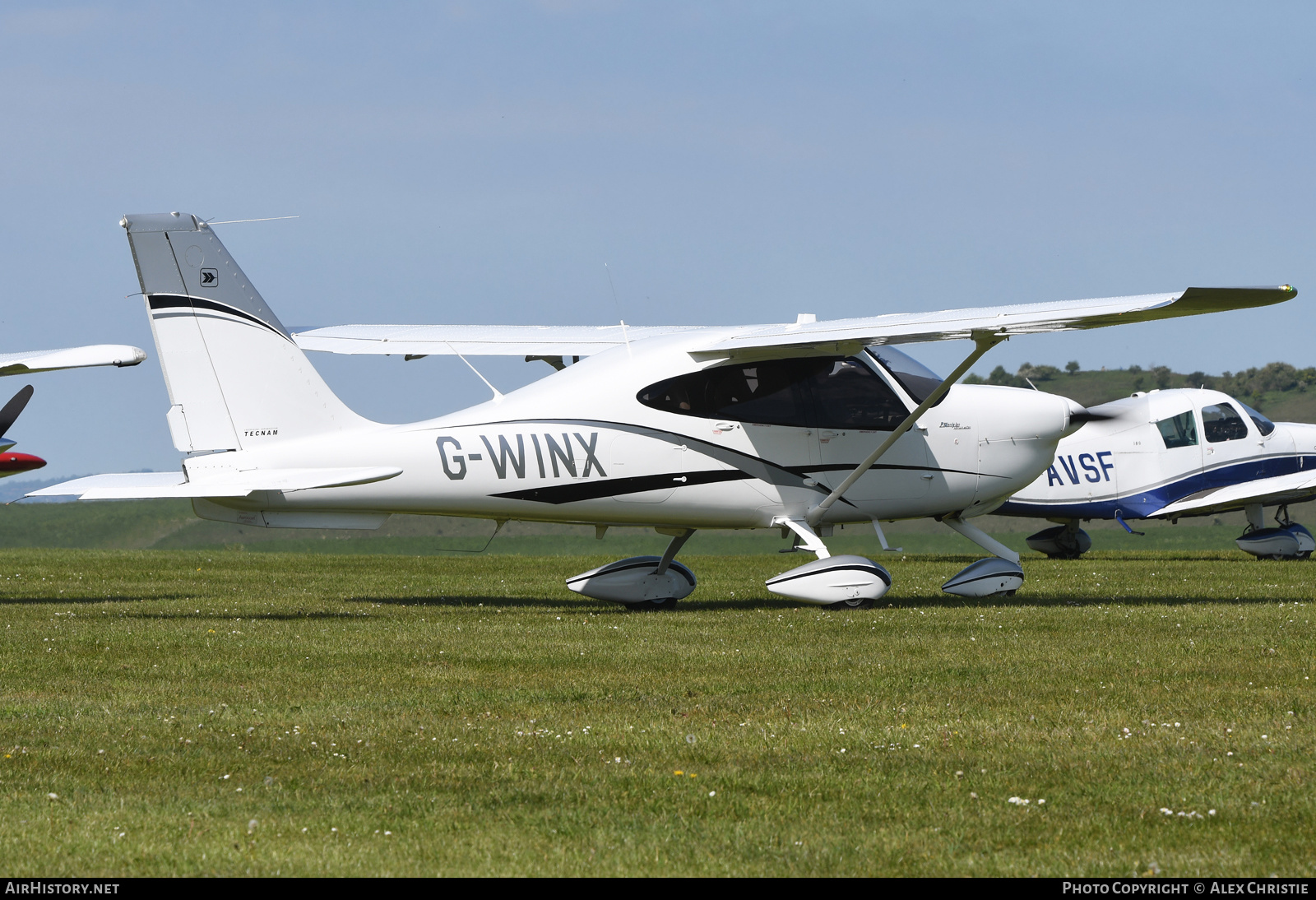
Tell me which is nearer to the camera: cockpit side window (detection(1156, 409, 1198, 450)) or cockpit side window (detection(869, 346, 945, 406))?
cockpit side window (detection(869, 346, 945, 406))

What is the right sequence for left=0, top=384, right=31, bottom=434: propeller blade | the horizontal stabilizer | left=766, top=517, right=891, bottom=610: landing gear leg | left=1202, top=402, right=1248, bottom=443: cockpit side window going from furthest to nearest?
left=1202, top=402, right=1248, bottom=443: cockpit side window, left=0, top=384, right=31, bottom=434: propeller blade, left=766, top=517, right=891, bottom=610: landing gear leg, the horizontal stabilizer

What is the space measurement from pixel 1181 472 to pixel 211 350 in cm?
1757

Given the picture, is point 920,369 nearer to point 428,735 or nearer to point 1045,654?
point 1045,654

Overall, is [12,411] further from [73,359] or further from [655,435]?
[655,435]

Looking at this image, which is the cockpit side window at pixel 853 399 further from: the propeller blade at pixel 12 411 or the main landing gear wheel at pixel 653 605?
the propeller blade at pixel 12 411

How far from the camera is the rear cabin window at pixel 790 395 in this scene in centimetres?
1320

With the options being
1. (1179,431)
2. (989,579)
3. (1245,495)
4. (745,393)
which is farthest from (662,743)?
(1245,495)

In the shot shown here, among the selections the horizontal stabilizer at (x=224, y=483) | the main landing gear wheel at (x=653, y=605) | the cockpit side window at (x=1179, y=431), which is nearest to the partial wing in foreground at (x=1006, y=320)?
the main landing gear wheel at (x=653, y=605)

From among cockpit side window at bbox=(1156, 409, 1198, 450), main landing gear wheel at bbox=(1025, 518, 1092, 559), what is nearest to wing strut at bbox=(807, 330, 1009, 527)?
cockpit side window at bbox=(1156, 409, 1198, 450)

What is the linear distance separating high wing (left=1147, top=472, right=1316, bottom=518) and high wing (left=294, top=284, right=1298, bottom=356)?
39.8 feet

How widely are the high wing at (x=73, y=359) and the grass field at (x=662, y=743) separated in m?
3.45

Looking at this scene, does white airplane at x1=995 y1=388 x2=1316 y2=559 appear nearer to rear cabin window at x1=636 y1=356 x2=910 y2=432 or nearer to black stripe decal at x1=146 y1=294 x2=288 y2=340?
rear cabin window at x1=636 y1=356 x2=910 y2=432

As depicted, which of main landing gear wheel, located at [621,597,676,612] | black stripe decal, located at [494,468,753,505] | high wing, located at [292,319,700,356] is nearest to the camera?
black stripe decal, located at [494,468,753,505]

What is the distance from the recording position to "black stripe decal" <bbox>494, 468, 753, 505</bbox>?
503 inches
